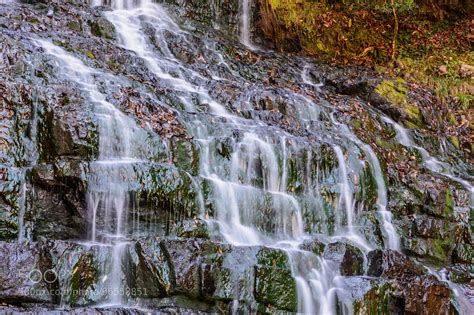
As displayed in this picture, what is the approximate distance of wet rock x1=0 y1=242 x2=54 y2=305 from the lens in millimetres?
5645

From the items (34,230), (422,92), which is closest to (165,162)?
(34,230)

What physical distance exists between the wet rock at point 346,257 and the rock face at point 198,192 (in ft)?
0.07

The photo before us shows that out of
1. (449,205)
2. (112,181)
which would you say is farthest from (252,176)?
(449,205)

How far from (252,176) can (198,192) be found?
51.0 inches

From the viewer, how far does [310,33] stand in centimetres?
1677

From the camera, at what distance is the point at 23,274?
5742mm

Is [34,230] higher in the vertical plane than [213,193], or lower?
lower

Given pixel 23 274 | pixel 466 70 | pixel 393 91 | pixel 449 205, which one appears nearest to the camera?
pixel 23 274

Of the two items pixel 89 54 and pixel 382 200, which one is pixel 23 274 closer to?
pixel 89 54

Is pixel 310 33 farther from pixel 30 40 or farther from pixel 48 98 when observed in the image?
pixel 48 98

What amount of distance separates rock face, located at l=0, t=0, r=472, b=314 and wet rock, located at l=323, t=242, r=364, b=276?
0.9 inches

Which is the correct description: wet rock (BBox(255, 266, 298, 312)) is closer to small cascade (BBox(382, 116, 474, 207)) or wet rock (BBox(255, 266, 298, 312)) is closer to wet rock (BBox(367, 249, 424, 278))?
wet rock (BBox(367, 249, 424, 278))

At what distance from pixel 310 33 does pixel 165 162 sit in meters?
9.93

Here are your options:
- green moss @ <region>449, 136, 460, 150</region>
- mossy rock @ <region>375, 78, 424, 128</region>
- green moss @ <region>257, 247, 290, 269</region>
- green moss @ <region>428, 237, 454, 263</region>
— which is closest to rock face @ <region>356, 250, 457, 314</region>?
green moss @ <region>257, 247, 290, 269</region>
